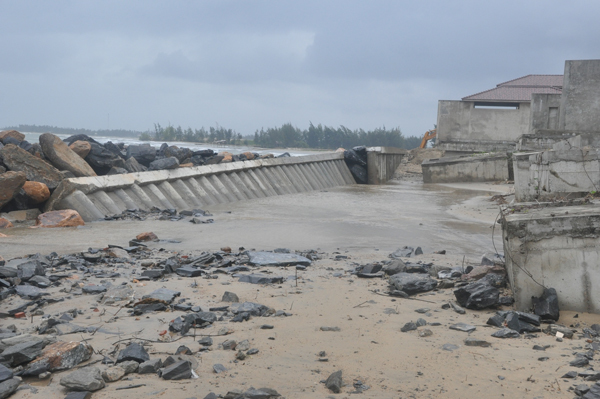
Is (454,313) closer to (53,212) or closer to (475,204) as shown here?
(53,212)

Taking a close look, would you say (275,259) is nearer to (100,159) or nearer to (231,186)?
(100,159)

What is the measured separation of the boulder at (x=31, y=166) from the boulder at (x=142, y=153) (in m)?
5.08

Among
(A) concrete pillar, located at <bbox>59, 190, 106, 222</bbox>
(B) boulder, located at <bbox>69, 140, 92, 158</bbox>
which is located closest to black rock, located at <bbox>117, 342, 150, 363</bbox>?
(A) concrete pillar, located at <bbox>59, 190, 106, 222</bbox>

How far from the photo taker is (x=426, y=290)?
4.98 meters

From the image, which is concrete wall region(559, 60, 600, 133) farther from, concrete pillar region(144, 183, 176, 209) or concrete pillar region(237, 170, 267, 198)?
concrete pillar region(144, 183, 176, 209)

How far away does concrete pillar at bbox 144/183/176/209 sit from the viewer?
1225cm

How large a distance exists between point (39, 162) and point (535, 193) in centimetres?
950

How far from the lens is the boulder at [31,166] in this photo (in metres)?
10.7

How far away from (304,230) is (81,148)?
6.33m

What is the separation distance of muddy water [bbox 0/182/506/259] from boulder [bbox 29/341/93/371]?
410 centimetres

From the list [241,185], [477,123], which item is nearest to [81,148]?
[241,185]

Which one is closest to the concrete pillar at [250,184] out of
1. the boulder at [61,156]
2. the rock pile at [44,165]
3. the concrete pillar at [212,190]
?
the concrete pillar at [212,190]

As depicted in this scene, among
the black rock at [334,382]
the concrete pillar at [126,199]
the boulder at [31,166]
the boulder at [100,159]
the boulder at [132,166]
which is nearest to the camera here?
the black rock at [334,382]

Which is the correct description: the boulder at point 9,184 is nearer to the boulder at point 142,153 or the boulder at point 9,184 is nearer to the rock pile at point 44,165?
the rock pile at point 44,165
